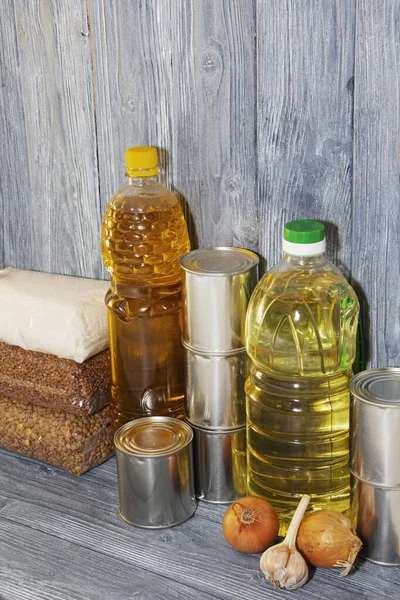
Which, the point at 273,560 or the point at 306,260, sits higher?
the point at 306,260

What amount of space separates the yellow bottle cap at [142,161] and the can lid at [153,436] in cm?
38

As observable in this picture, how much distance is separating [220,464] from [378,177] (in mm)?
Answer: 495

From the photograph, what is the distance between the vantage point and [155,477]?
120 cm

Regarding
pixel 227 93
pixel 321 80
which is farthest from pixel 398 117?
pixel 227 93

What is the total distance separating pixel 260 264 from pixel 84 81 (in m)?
0.45

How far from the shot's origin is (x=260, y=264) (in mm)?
A: 1366

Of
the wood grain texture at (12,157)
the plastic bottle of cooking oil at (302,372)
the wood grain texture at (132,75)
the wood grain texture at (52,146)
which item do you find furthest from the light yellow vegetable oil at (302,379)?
the wood grain texture at (12,157)

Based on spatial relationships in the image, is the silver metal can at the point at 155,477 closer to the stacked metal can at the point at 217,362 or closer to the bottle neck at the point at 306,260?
the stacked metal can at the point at 217,362

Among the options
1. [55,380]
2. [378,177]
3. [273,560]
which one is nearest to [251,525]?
[273,560]

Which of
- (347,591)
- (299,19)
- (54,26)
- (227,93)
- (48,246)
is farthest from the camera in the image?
(48,246)

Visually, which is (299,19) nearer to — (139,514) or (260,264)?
(260,264)

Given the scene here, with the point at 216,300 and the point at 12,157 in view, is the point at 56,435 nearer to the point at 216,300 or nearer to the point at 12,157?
the point at 216,300

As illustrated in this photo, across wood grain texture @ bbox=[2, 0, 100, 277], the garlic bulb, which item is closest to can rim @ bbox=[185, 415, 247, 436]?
the garlic bulb

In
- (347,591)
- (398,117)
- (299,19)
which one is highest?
(299,19)
